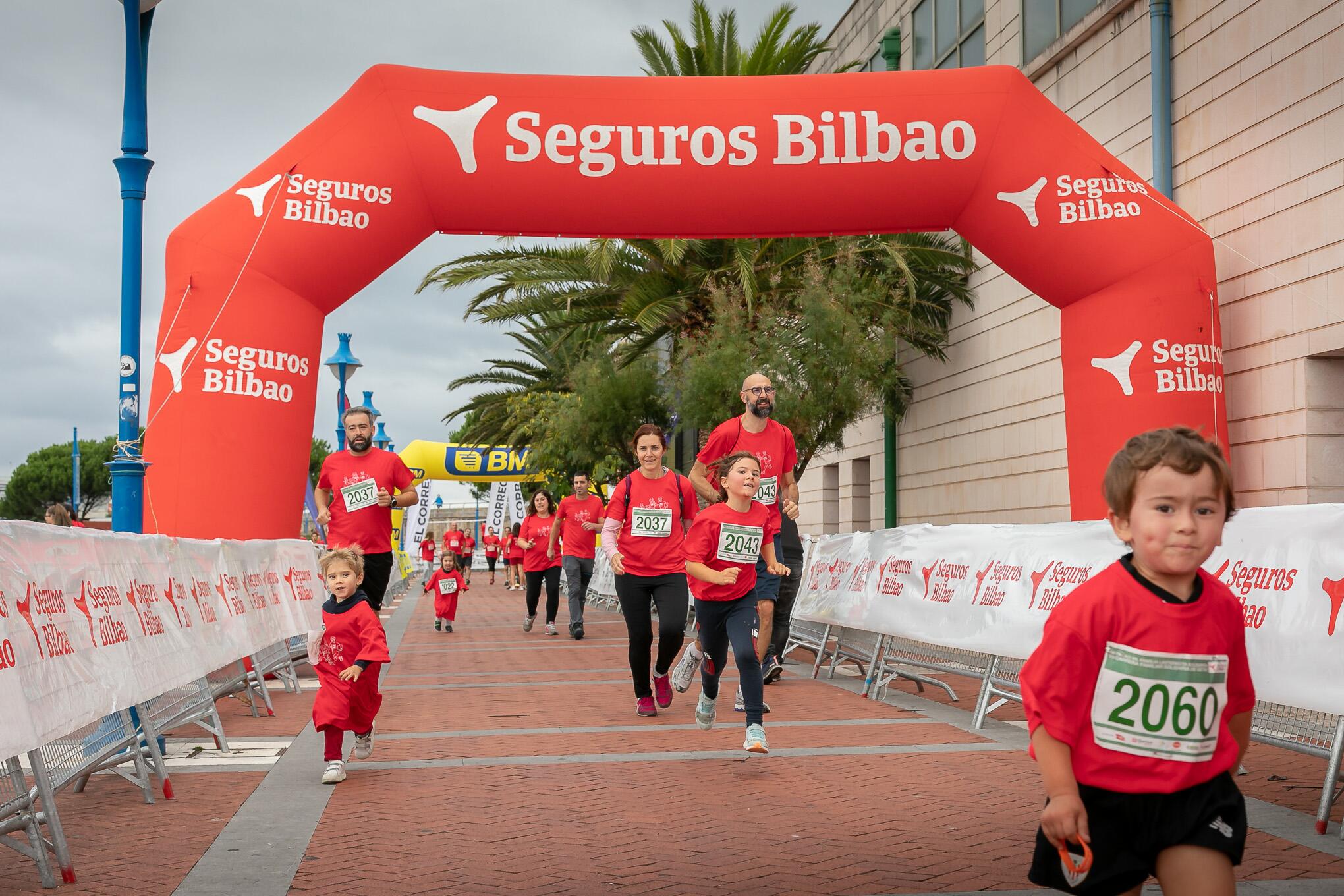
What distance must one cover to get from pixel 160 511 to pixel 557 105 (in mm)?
4630

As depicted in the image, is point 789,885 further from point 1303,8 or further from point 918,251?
point 918,251

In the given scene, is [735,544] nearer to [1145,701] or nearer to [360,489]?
[360,489]

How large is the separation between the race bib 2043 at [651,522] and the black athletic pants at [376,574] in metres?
2.27

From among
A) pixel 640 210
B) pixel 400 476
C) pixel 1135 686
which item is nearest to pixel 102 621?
pixel 400 476

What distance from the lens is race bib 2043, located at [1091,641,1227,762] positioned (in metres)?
2.94

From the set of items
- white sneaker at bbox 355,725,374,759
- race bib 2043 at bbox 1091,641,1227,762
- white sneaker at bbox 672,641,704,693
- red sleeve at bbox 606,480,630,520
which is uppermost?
red sleeve at bbox 606,480,630,520

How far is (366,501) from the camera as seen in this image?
34.3ft

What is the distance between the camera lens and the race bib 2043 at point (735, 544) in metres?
7.70

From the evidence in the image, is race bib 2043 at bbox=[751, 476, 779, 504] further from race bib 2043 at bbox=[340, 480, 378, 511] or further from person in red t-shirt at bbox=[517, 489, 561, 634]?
person in red t-shirt at bbox=[517, 489, 561, 634]

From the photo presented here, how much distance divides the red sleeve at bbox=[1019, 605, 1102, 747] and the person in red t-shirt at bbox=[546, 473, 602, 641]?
1466 centimetres

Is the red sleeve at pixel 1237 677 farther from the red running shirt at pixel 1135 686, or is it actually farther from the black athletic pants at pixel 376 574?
the black athletic pants at pixel 376 574

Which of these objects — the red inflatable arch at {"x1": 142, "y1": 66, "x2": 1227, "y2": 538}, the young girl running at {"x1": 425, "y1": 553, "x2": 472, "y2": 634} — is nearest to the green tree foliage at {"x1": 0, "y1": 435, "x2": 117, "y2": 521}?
the young girl running at {"x1": 425, "y1": 553, "x2": 472, "y2": 634}

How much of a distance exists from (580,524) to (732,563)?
410 inches

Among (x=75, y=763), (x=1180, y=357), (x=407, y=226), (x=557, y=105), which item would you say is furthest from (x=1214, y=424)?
(x=75, y=763)
